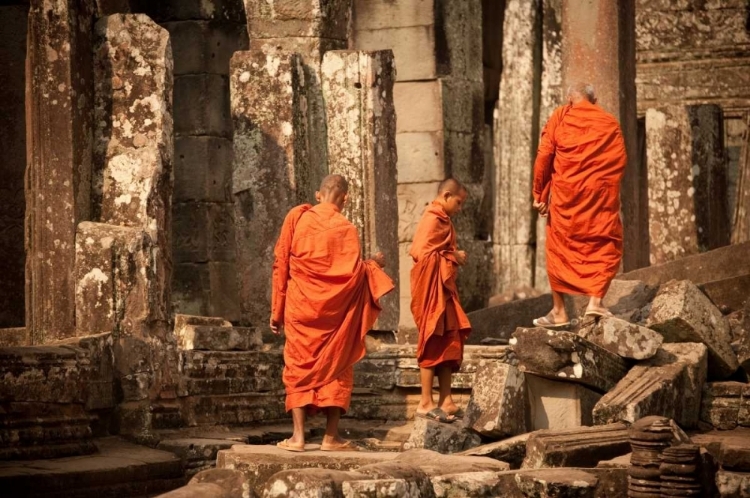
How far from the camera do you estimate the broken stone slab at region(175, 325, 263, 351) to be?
12.8 m

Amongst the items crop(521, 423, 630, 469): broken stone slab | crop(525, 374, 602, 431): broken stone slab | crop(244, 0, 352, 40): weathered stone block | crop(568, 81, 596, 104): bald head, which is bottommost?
crop(521, 423, 630, 469): broken stone slab

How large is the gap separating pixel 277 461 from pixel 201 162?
24.5 ft

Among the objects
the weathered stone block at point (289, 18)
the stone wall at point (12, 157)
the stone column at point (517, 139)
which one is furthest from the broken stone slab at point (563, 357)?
the stone column at point (517, 139)

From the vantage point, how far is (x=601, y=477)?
32.4 feet

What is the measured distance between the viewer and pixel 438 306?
12320 mm

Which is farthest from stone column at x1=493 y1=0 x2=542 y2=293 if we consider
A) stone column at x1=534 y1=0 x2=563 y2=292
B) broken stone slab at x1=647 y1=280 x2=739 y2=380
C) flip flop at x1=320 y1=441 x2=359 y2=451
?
flip flop at x1=320 y1=441 x2=359 y2=451

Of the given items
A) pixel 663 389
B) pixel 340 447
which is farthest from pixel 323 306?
pixel 663 389

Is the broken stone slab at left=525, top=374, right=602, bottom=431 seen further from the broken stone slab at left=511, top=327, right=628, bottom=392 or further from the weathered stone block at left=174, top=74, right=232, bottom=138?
the weathered stone block at left=174, top=74, right=232, bottom=138

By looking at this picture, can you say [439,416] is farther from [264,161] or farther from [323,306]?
[264,161]

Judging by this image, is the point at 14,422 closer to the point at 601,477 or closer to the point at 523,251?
the point at 601,477

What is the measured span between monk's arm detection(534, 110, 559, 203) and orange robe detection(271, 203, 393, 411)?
2.02m

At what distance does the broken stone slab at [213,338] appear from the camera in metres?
12.8

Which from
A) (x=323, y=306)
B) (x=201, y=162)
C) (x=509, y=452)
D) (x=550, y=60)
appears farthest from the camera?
(x=550, y=60)

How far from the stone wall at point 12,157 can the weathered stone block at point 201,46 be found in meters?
2.58
